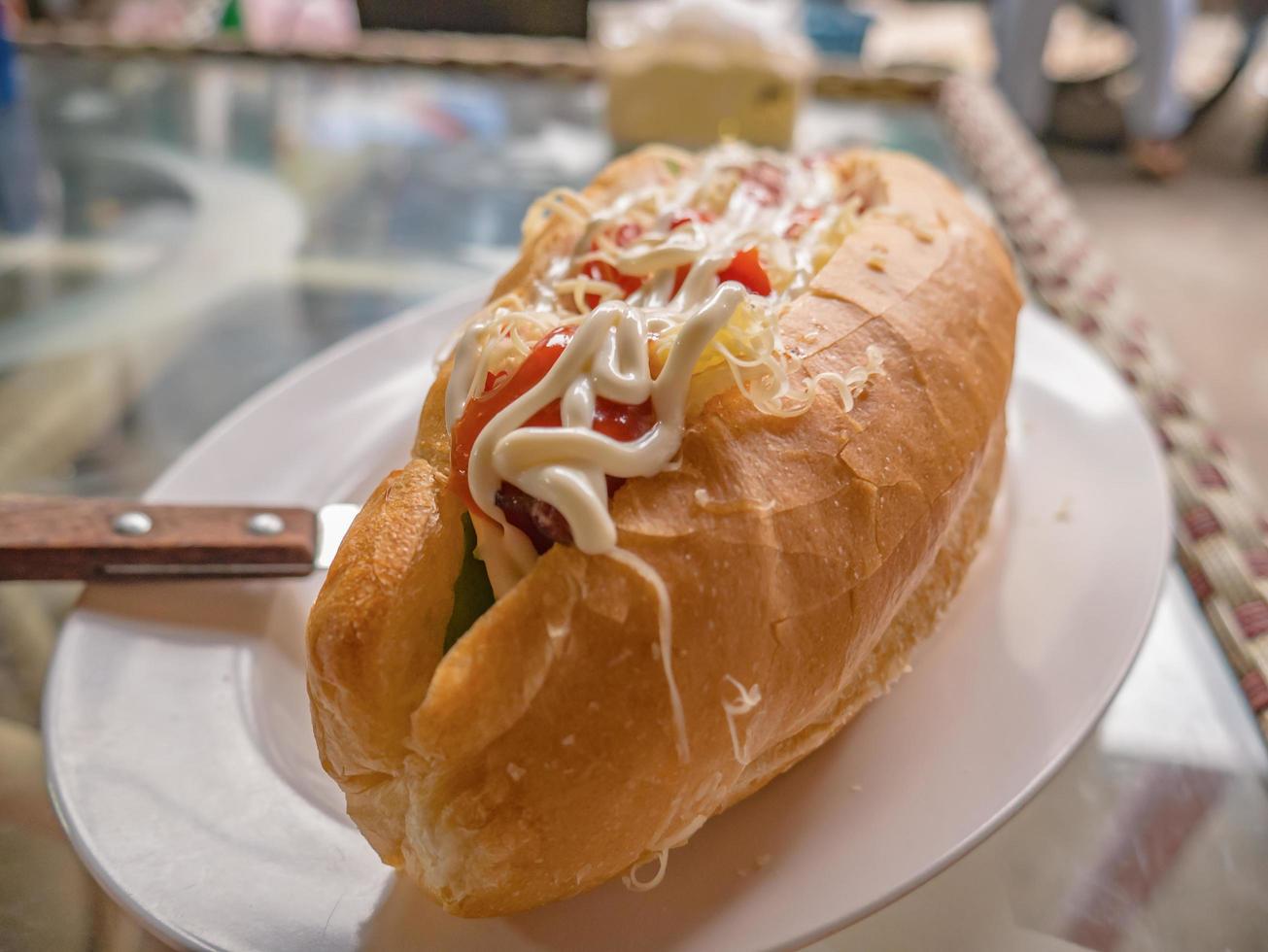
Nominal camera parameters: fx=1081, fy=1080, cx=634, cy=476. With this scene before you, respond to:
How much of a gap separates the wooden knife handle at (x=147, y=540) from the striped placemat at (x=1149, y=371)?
3.72 feet

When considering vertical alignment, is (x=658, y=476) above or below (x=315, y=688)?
above

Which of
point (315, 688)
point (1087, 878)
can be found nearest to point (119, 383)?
point (315, 688)

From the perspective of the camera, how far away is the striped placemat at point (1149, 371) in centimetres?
133

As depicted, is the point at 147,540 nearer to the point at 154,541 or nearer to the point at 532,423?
the point at 154,541

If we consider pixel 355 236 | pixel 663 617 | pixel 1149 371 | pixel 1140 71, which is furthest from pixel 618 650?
pixel 1140 71

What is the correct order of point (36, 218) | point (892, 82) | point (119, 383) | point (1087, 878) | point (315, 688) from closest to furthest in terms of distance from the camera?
1. point (315, 688)
2. point (1087, 878)
3. point (119, 383)
4. point (36, 218)
5. point (892, 82)

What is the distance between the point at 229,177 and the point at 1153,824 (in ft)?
7.73

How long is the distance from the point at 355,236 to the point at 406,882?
1734 mm

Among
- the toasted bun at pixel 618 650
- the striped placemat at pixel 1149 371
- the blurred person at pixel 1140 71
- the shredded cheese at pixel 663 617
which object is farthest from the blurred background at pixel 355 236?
the blurred person at pixel 1140 71

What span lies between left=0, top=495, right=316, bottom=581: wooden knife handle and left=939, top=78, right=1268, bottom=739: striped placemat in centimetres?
113

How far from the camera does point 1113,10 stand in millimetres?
5422

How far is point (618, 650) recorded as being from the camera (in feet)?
3.02

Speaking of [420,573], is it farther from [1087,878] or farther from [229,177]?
[229,177]

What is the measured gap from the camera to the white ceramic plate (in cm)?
94
